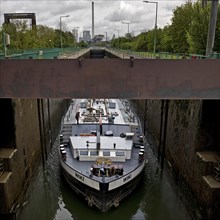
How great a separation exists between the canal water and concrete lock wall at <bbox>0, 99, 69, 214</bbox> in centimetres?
90

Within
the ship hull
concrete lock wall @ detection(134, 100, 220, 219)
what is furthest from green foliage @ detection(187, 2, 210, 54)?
the ship hull

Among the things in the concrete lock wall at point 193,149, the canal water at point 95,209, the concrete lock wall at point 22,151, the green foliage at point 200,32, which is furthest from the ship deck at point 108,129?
the green foliage at point 200,32

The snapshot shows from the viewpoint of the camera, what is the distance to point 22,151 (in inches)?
691

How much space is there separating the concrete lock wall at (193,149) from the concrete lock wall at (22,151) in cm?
961

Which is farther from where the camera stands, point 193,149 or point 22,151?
point 22,151

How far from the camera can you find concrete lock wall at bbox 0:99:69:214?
48.5ft

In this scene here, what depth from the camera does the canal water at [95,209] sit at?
16.2 meters

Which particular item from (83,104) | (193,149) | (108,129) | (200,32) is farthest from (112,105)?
(193,149)

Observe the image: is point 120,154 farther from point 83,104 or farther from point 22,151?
point 83,104

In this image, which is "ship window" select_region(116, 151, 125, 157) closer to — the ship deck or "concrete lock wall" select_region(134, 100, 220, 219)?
the ship deck

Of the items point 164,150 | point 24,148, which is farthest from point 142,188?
point 24,148

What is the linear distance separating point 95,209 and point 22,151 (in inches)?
217

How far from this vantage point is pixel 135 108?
43.3 meters

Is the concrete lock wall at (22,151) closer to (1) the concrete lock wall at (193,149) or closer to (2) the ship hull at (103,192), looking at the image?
(2) the ship hull at (103,192)
